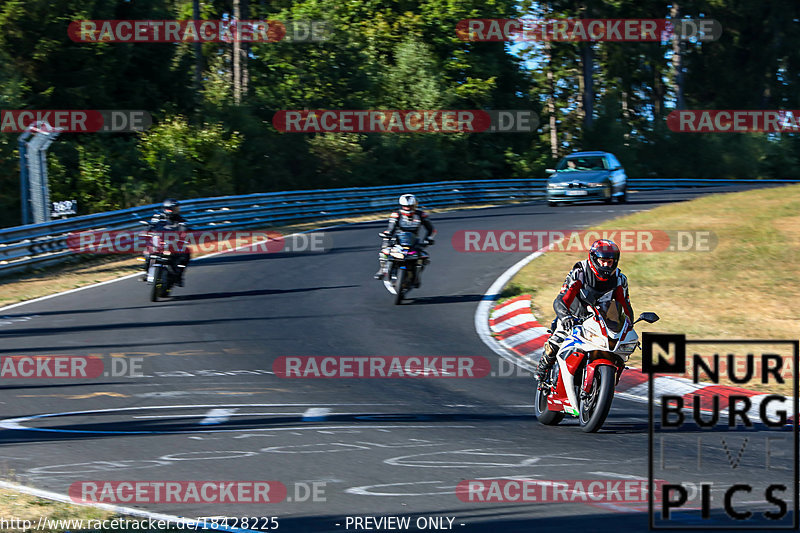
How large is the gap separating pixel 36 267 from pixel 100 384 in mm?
11343

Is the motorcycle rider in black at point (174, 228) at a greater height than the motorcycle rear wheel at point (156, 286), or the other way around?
the motorcycle rider in black at point (174, 228)

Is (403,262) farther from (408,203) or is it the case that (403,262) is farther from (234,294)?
(234,294)

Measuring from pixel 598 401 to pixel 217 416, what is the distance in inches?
148

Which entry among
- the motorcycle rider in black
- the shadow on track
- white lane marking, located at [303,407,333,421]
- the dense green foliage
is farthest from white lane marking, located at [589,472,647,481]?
the dense green foliage

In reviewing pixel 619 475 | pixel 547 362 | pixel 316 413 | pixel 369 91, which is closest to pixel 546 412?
pixel 547 362

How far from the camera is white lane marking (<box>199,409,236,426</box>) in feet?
31.7

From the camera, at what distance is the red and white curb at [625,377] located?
10625 mm

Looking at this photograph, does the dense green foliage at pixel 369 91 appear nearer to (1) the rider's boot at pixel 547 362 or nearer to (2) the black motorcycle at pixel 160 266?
(2) the black motorcycle at pixel 160 266

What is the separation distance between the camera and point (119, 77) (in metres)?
37.1

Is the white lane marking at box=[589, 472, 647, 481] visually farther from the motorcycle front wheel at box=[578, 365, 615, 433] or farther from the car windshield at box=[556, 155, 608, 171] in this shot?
the car windshield at box=[556, 155, 608, 171]

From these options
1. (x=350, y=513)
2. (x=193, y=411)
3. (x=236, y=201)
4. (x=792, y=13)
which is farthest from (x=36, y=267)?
(x=792, y=13)

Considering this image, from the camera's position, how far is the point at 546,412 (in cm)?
949

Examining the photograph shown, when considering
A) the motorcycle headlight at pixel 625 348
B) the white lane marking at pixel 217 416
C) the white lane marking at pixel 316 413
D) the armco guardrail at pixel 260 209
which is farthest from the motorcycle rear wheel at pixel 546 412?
the armco guardrail at pixel 260 209

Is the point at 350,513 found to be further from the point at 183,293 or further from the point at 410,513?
the point at 183,293
